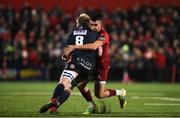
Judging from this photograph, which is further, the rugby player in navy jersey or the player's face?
the player's face

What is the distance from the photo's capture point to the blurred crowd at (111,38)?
2936cm

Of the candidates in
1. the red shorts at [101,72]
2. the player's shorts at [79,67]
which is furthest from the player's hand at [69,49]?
the red shorts at [101,72]

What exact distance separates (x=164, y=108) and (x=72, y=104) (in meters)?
2.36

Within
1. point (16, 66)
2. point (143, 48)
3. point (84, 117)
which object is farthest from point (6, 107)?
point (143, 48)

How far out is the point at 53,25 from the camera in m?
30.9

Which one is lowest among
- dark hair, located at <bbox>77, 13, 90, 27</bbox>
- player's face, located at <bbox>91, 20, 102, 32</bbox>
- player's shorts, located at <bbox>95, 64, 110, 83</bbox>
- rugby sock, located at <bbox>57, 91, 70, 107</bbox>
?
rugby sock, located at <bbox>57, 91, 70, 107</bbox>

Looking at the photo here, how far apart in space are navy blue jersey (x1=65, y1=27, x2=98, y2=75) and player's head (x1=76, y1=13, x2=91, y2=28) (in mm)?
96

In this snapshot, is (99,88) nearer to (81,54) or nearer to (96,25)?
(81,54)

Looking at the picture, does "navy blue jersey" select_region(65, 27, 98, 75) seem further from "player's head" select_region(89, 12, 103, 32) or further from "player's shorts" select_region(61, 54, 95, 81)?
"player's head" select_region(89, 12, 103, 32)

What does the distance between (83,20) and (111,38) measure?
1863cm

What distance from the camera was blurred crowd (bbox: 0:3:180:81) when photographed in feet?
96.3

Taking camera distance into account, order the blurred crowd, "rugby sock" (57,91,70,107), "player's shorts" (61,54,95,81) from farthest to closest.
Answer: the blurred crowd
"player's shorts" (61,54,95,81)
"rugby sock" (57,91,70,107)

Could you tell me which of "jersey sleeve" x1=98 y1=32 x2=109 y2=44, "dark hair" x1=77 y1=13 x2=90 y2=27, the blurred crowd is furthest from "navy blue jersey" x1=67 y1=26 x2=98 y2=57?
the blurred crowd

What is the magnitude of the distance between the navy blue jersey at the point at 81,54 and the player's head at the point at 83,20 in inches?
3.8
